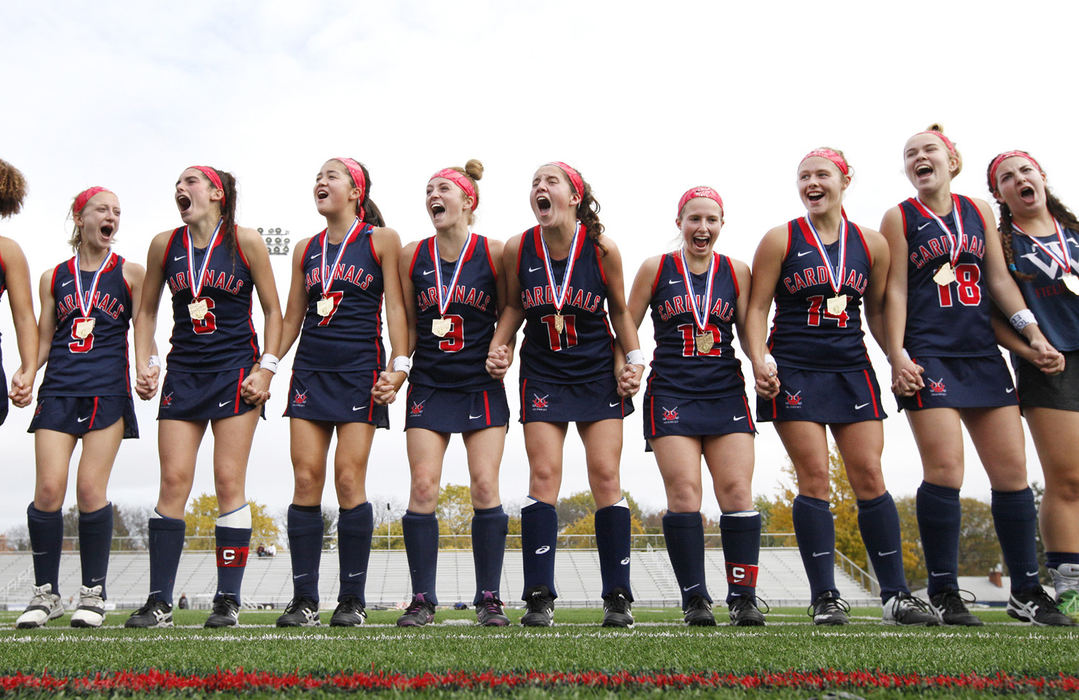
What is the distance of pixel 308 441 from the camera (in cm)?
481

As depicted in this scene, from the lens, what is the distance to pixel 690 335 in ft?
16.4

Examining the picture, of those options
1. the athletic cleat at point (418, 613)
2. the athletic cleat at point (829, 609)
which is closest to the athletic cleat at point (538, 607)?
the athletic cleat at point (418, 613)

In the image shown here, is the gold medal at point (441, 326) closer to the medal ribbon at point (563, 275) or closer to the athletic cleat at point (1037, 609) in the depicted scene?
the medal ribbon at point (563, 275)

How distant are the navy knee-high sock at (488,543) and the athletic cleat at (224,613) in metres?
1.32

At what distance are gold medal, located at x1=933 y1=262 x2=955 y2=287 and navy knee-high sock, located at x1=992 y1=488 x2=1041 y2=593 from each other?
1.27 metres

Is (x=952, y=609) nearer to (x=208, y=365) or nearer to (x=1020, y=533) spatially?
(x=1020, y=533)

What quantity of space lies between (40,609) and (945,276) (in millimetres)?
5635

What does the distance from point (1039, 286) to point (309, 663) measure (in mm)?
4838

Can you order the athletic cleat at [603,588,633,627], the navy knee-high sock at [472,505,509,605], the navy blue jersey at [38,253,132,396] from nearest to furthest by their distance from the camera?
the athletic cleat at [603,588,633,627] → the navy knee-high sock at [472,505,509,605] → the navy blue jersey at [38,253,132,396]

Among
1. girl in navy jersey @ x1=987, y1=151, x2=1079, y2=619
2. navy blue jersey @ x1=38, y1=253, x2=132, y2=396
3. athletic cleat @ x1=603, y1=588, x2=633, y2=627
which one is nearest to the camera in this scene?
athletic cleat @ x1=603, y1=588, x2=633, y2=627

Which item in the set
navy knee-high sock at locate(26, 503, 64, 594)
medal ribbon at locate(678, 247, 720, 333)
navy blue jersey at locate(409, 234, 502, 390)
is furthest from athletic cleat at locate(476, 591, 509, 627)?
navy knee-high sock at locate(26, 503, 64, 594)

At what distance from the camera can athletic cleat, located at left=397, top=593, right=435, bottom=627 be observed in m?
4.39

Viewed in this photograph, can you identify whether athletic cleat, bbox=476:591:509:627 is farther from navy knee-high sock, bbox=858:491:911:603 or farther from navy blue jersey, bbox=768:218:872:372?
navy blue jersey, bbox=768:218:872:372

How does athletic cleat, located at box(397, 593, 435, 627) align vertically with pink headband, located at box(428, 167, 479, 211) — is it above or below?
below
